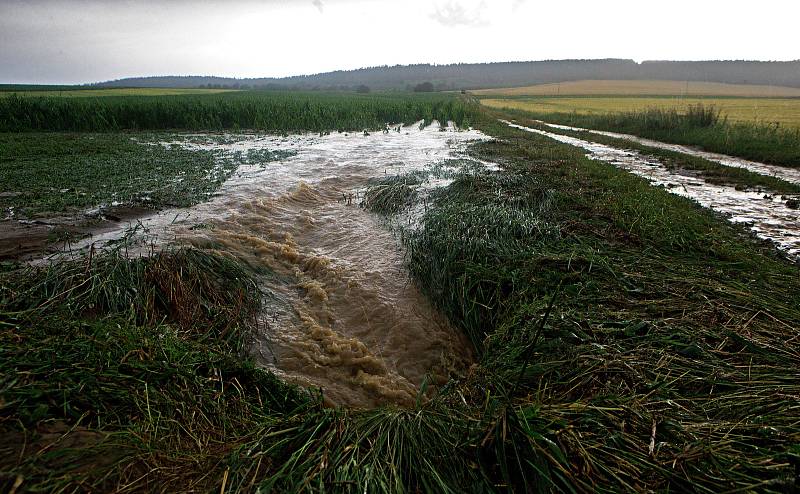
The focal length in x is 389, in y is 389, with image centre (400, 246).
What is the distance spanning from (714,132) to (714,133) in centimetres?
21

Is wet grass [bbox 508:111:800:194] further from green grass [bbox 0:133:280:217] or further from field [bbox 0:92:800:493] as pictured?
green grass [bbox 0:133:280:217]

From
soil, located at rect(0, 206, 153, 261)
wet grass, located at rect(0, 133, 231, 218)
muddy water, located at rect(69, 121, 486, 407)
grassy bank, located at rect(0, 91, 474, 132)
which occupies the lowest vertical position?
muddy water, located at rect(69, 121, 486, 407)

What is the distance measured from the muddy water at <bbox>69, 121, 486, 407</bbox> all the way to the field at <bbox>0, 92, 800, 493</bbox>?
0.06 meters

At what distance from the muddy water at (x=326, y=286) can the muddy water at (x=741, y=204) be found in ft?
16.6

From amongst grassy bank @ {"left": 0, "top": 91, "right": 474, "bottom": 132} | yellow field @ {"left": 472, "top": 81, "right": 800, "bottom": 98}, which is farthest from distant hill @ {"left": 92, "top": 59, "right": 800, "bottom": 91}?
grassy bank @ {"left": 0, "top": 91, "right": 474, "bottom": 132}

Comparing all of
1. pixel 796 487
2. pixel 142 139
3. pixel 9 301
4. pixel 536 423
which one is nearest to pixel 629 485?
pixel 536 423

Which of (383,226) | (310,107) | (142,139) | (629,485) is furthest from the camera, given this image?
(310,107)

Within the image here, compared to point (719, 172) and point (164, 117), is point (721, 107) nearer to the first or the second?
point (719, 172)

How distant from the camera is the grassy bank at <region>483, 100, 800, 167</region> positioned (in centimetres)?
1294

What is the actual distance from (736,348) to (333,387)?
120 inches

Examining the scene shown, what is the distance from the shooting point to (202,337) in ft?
10.6

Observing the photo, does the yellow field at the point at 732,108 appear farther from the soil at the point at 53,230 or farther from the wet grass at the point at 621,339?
the soil at the point at 53,230

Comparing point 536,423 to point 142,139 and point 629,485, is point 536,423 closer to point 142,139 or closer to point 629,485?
point 629,485

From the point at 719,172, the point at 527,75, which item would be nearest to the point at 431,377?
the point at 719,172
